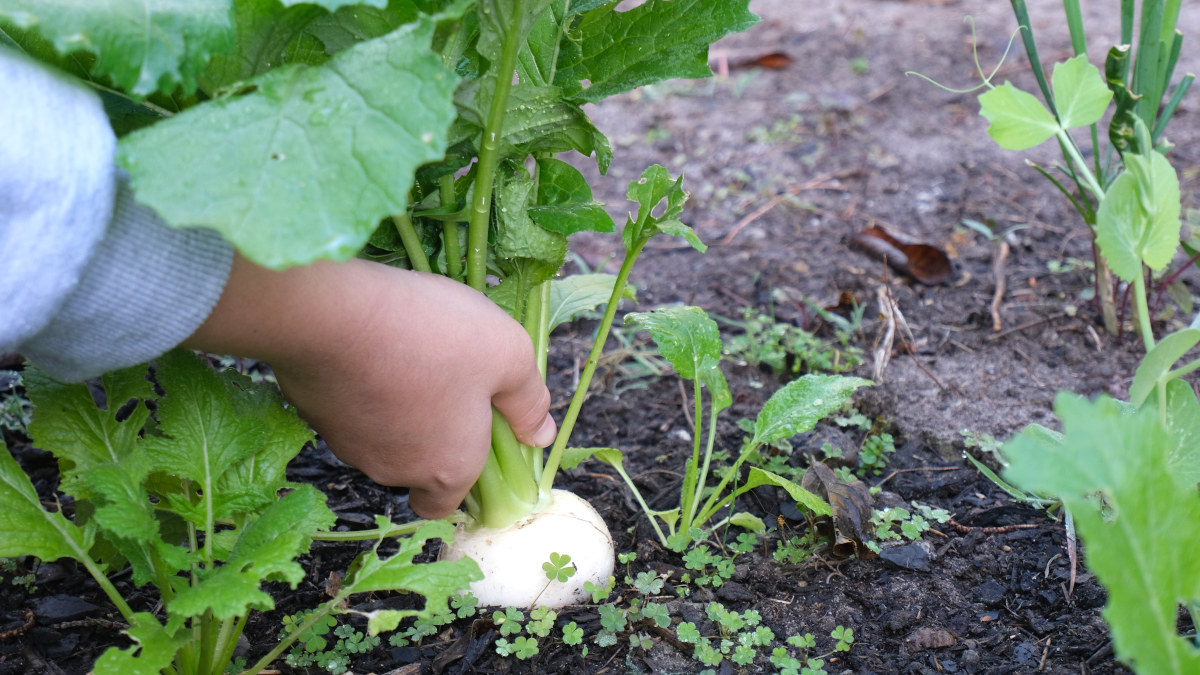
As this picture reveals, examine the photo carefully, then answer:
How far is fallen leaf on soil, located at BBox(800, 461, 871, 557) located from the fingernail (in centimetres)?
40

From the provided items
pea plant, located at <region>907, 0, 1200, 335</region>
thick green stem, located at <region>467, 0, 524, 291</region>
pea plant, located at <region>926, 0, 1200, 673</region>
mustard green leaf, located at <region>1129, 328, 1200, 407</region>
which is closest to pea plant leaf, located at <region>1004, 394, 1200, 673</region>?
pea plant, located at <region>926, 0, 1200, 673</region>

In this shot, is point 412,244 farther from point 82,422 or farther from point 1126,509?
point 1126,509

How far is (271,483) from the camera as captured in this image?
1.17 meters

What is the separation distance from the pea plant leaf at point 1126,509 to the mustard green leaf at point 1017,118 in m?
0.57

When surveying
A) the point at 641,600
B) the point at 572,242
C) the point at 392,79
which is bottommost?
the point at 572,242

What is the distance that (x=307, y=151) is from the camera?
78 centimetres

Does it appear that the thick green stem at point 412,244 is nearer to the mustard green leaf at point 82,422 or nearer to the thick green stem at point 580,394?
the thick green stem at point 580,394

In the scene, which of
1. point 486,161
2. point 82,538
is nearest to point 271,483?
point 82,538

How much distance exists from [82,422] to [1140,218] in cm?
132

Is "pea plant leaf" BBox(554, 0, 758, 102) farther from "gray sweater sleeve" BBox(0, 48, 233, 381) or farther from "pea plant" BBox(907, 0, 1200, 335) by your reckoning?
"gray sweater sleeve" BBox(0, 48, 233, 381)

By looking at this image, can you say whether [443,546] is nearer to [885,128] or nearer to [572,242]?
[572,242]

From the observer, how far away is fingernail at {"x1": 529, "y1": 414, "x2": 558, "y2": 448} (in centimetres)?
128

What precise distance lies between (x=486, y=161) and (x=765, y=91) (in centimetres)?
235

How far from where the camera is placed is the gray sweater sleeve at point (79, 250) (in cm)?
78
